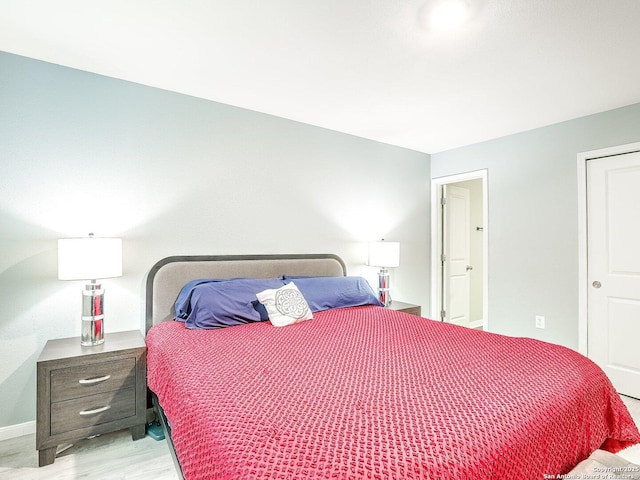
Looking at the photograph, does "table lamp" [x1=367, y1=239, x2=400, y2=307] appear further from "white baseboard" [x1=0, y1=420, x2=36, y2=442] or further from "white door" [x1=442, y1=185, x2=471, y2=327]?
"white baseboard" [x1=0, y1=420, x2=36, y2=442]

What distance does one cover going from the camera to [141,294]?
2.48 metres

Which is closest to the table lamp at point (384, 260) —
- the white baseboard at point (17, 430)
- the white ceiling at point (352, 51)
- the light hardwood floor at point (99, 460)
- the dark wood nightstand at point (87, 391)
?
the white ceiling at point (352, 51)

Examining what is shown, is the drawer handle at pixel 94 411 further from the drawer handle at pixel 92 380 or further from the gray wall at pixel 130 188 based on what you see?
the gray wall at pixel 130 188

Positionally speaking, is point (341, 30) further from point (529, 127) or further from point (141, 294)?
point (529, 127)

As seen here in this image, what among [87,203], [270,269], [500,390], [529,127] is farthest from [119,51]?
[529,127]

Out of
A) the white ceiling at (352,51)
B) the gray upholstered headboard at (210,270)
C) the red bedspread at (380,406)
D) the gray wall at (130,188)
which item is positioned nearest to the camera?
the red bedspread at (380,406)

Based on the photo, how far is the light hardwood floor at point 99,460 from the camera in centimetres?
179

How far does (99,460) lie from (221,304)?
1054 mm

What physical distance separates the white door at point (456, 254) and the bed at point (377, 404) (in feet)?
7.92

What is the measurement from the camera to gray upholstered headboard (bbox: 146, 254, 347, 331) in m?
2.46

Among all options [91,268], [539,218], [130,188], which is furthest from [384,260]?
[91,268]

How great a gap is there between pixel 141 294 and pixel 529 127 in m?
3.80

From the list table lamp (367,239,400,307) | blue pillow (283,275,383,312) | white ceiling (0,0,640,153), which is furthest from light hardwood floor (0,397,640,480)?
white ceiling (0,0,640,153)

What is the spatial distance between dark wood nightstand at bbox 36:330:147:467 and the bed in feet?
0.54
